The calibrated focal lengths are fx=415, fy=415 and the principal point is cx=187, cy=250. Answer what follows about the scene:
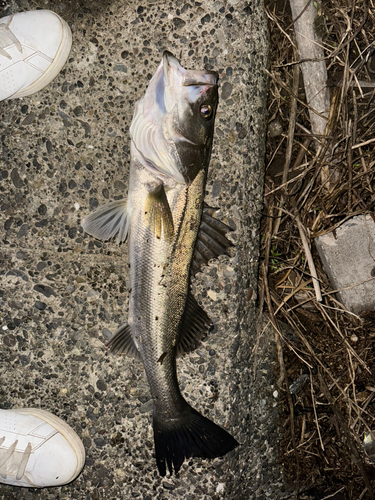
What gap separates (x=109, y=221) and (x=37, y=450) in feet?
5.19

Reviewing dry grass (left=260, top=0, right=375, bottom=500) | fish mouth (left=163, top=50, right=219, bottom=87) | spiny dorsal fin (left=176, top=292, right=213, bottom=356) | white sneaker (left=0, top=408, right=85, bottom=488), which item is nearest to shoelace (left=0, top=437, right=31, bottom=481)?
white sneaker (left=0, top=408, right=85, bottom=488)

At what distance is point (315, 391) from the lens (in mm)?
3117

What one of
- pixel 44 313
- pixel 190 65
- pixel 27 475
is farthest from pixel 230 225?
pixel 27 475

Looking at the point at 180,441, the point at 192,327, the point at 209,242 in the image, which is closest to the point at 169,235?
the point at 209,242

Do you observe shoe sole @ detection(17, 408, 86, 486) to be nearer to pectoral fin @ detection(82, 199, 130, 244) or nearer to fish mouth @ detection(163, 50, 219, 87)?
pectoral fin @ detection(82, 199, 130, 244)

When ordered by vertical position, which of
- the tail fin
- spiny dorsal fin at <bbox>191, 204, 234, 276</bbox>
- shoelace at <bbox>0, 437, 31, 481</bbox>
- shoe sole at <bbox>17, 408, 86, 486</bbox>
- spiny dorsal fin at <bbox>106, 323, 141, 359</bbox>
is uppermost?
spiny dorsal fin at <bbox>191, 204, 234, 276</bbox>

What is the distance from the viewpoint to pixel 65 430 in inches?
106

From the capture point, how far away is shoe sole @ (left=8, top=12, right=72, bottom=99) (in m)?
2.64

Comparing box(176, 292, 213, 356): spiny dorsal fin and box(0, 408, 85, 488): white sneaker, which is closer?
box(176, 292, 213, 356): spiny dorsal fin

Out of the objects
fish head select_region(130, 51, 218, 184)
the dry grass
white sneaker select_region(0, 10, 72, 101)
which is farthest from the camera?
the dry grass

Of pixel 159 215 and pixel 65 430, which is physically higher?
pixel 159 215

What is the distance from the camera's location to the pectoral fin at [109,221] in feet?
8.02

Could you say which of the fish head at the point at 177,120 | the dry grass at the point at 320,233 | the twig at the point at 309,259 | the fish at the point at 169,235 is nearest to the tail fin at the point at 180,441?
the fish at the point at 169,235

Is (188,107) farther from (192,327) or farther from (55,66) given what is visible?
(192,327)
